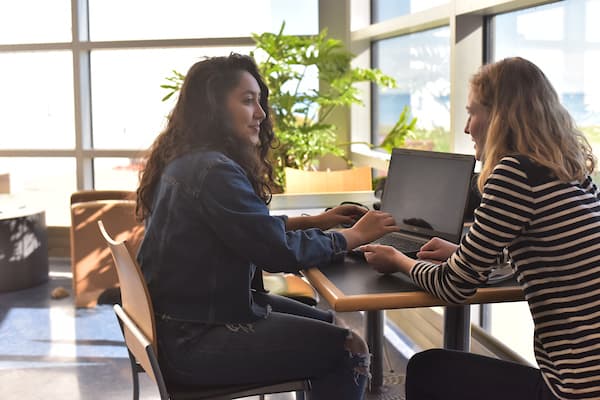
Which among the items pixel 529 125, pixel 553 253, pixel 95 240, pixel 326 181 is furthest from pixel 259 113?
pixel 95 240

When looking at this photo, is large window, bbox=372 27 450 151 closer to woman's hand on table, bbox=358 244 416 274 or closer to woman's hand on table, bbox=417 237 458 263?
woman's hand on table, bbox=417 237 458 263

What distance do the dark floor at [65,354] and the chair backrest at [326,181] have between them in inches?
29.8

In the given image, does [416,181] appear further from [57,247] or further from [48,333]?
[57,247]

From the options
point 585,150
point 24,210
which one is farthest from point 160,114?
point 585,150

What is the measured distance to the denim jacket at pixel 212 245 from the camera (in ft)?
6.48

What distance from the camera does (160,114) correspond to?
6387 millimetres

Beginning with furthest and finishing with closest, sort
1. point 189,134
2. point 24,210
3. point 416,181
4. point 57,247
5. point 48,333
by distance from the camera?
1. point 57,247
2. point 24,210
3. point 48,333
4. point 416,181
5. point 189,134

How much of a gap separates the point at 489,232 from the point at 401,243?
0.67 metres

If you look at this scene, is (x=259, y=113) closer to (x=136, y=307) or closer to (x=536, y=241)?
(x=136, y=307)

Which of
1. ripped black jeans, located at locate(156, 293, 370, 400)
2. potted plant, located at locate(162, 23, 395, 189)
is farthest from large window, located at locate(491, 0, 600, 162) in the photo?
potted plant, located at locate(162, 23, 395, 189)

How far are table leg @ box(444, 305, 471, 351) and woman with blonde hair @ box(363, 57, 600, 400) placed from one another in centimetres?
50

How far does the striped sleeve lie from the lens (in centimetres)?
173

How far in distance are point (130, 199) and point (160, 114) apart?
5.53 ft

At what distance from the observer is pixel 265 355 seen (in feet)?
6.60
